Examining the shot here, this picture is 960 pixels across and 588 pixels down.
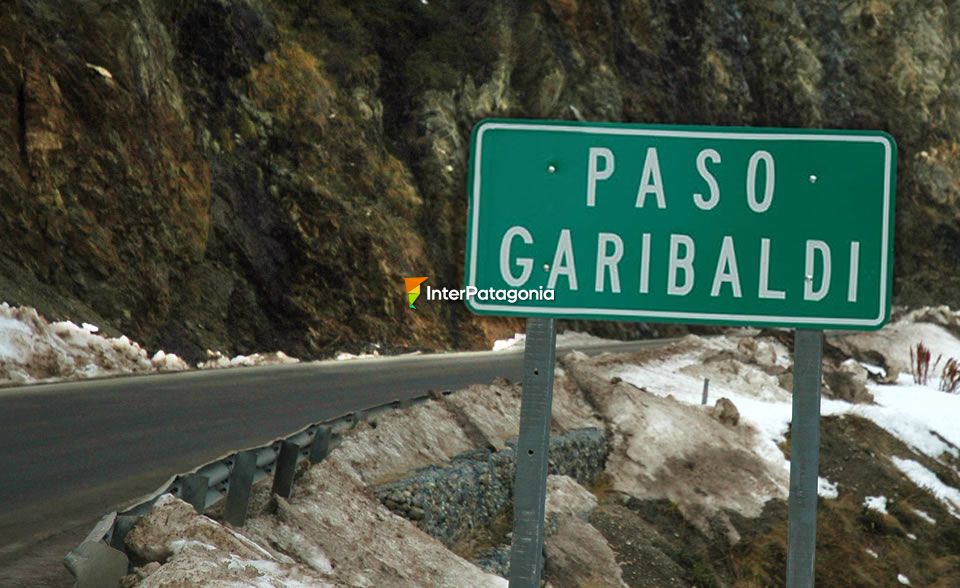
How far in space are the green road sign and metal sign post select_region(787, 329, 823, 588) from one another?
0.31 ft

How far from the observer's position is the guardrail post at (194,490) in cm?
646

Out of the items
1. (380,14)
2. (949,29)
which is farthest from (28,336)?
(949,29)

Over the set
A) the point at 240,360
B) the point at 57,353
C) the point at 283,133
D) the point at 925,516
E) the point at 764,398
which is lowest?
the point at 925,516

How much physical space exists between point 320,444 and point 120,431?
335 centimetres

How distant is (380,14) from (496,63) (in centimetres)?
467

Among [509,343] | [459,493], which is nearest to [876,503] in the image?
[459,493]

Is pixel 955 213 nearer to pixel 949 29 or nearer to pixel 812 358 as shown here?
pixel 949 29

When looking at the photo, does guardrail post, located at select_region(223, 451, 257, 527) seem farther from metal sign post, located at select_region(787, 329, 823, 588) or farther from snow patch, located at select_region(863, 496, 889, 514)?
snow patch, located at select_region(863, 496, 889, 514)

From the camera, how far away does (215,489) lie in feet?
25.0

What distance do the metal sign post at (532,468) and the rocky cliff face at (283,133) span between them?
1847 cm

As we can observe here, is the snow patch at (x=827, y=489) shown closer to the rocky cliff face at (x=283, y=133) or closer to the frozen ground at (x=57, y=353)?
the frozen ground at (x=57, y=353)

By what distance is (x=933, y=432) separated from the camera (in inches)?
1110

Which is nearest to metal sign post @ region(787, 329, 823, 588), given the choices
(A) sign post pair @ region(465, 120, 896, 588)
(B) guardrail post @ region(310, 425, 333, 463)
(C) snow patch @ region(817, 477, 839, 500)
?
Result: (A) sign post pair @ region(465, 120, 896, 588)

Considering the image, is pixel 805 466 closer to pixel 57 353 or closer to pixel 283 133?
pixel 57 353
